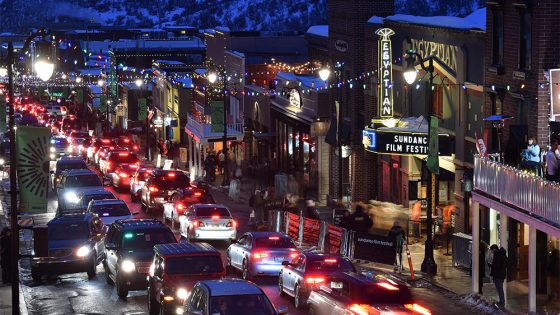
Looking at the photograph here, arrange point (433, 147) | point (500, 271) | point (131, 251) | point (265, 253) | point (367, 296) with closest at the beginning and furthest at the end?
point (367, 296), point (500, 271), point (131, 251), point (265, 253), point (433, 147)

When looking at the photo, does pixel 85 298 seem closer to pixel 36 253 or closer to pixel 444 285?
pixel 36 253

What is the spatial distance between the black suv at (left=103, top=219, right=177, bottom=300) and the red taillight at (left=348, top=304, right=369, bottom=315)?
8.08 m

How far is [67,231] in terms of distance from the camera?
33031mm

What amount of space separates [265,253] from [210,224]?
807 centimetres

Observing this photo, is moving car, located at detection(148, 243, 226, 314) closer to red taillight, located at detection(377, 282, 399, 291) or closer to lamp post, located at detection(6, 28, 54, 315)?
lamp post, located at detection(6, 28, 54, 315)

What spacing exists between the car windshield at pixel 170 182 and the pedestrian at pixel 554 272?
22.5 meters

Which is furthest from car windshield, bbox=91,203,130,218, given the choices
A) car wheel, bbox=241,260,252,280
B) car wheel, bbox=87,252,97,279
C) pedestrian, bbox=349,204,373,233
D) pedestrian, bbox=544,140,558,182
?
pedestrian, bbox=544,140,558,182

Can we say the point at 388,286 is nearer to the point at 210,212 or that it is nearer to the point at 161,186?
the point at 210,212

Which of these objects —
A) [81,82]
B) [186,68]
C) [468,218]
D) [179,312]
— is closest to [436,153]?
[468,218]

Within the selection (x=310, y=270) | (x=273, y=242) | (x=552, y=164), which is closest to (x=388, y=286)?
(x=310, y=270)

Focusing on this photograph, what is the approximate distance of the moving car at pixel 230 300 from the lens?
21.0 metres

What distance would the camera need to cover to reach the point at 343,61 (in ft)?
173

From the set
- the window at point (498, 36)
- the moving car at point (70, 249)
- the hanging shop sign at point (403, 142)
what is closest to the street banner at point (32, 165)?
the moving car at point (70, 249)

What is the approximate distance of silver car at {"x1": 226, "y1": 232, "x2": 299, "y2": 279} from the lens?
1229 inches
